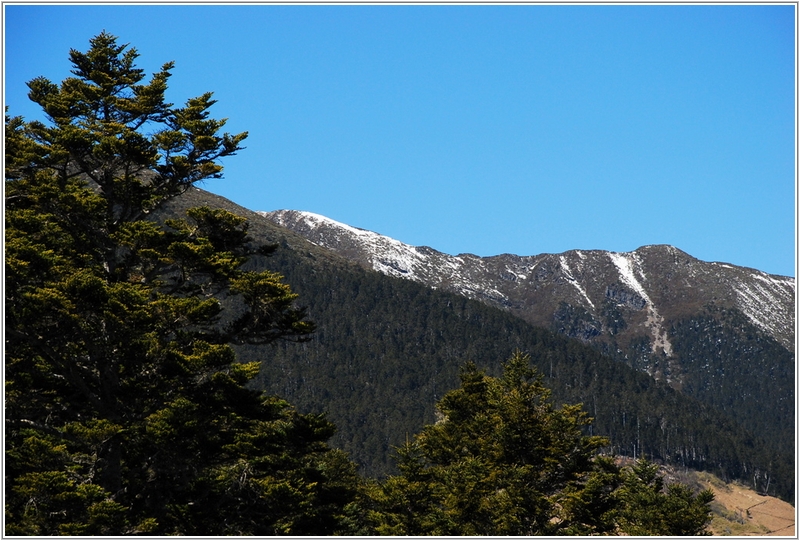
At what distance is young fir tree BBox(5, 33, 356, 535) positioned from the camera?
27031 mm

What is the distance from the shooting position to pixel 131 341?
28.0 m

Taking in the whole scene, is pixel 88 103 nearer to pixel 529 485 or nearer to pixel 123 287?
pixel 123 287

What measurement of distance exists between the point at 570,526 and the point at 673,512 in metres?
6.34

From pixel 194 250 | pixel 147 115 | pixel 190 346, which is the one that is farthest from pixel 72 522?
pixel 147 115

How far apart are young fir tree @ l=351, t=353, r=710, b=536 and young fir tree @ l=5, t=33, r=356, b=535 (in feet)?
42.0

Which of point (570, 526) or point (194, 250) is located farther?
point (570, 526)

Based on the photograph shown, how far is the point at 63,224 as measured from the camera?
30.4 m

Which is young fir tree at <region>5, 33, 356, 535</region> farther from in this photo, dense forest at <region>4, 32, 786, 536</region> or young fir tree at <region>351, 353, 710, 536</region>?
young fir tree at <region>351, 353, 710, 536</region>

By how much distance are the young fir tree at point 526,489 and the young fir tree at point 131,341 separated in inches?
504

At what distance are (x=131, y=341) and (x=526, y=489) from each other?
74.3ft

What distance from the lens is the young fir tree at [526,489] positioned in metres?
44.1

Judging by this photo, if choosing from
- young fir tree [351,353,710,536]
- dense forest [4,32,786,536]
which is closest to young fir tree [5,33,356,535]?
dense forest [4,32,786,536]

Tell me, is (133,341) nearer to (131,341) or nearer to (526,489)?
(131,341)

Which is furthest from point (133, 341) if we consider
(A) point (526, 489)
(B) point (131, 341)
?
(A) point (526, 489)
